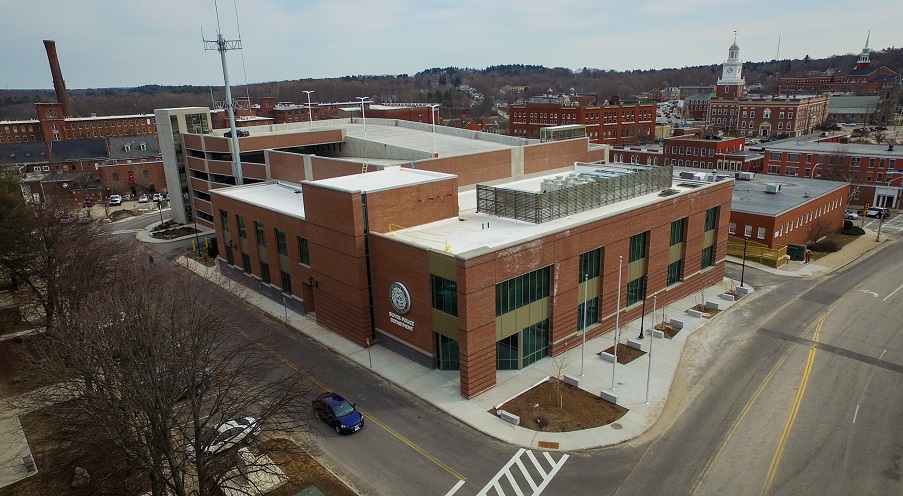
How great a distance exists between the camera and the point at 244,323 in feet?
130

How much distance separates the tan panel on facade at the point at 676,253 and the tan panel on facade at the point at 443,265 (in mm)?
20294

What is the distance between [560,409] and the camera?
90.1 feet

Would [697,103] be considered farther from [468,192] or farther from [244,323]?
[244,323]

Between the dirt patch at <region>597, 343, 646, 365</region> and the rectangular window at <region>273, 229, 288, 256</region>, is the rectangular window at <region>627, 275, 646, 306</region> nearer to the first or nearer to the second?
the dirt patch at <region>597, 343, 646, 365</region>

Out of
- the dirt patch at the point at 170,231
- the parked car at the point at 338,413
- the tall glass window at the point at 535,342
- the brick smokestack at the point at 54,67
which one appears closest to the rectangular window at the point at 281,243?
the parked car at the point at 338,413

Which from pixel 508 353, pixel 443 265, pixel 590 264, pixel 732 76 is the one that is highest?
pixel 732 76

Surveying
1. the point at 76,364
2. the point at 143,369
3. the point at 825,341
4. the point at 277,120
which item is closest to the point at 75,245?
the point at 76,364

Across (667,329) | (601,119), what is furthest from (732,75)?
(667,329)

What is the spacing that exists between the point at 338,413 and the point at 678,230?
28.7 metres

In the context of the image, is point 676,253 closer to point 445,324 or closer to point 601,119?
point 445,324

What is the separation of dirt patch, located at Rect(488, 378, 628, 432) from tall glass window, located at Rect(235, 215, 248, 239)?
29250mm

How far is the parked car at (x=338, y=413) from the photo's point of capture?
26047 mm

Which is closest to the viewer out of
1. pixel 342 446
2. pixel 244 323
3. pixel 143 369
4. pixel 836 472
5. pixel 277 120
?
pixel 143 369

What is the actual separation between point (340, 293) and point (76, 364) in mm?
17312
